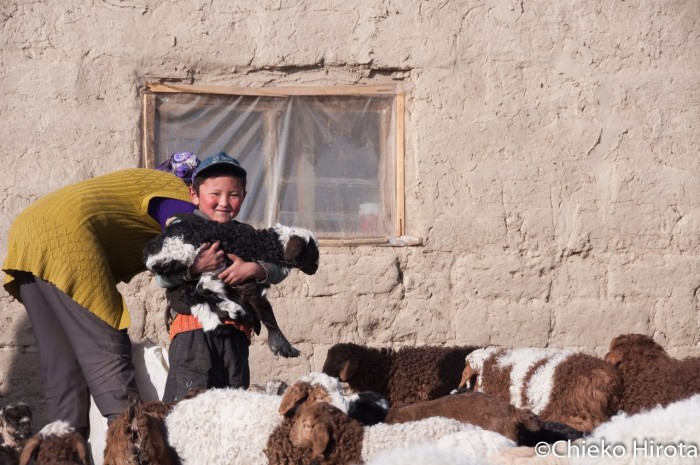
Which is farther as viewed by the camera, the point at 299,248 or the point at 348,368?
the point at 348,368

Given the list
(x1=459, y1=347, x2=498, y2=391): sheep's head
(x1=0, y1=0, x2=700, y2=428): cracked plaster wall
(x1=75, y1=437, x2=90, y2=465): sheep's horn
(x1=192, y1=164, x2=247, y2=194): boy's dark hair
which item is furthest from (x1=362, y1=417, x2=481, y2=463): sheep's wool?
(x1=0, y1=0, x2=700, y2=428): cracked plaster wall

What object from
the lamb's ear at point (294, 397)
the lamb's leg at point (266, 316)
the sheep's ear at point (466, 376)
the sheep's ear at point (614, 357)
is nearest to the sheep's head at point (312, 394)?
the lamb's ear at point (294, 397)

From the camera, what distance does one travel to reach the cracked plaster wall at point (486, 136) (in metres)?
5.97

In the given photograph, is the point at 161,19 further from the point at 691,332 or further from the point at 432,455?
the point at 432,455

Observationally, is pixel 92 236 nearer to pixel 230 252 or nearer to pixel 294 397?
pixel 230 252

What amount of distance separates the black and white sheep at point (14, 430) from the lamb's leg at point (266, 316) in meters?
1.43

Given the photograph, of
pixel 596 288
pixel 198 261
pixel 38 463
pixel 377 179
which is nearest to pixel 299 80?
pixel 377 179

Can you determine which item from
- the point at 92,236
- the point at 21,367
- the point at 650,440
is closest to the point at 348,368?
the point at 92,236

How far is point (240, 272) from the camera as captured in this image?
149 inches

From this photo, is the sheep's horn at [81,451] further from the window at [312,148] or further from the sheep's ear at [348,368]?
the window at [312,148]

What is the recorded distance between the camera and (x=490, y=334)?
600 centimetres

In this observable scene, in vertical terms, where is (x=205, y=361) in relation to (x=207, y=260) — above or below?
below

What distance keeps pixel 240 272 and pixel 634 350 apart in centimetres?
177

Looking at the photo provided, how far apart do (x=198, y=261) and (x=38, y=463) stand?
2.97 ft
